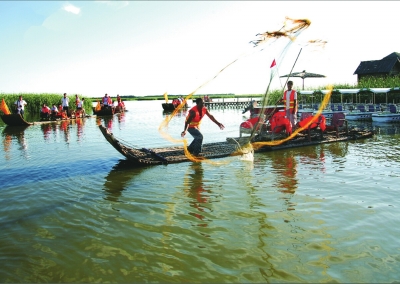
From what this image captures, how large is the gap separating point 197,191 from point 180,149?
4.44 metres

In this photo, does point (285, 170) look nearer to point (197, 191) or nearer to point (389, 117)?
point (197, 191)

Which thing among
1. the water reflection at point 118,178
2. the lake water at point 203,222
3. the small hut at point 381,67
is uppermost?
the small hut at point 381,67

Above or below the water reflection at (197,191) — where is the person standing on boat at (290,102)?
above

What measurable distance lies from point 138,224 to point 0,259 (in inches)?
82.1

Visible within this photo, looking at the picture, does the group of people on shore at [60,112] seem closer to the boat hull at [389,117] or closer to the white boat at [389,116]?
the white boat at [389,116]

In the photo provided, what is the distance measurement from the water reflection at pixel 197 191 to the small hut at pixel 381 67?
40.3m

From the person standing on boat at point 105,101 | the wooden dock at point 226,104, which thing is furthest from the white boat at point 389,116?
the wooden dock at point 226,104

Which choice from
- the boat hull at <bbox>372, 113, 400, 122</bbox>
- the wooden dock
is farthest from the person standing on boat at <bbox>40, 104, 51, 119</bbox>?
the wooden dock

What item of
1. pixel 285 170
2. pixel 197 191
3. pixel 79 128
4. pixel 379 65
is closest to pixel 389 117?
pixel 285 170

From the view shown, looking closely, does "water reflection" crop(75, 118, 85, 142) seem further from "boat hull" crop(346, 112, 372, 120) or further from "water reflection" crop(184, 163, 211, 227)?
"boat hull" crop(346, 112, 372, 120)

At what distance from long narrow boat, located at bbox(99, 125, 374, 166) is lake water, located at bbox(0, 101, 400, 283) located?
35 cm

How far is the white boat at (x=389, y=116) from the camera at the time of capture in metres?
23.3

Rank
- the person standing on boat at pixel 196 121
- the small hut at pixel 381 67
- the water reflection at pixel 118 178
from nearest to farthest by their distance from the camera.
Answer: the water reflection at pixel 118 178 < the person standing on boat at pixel 196 121 < the small hut at pixel 381 67

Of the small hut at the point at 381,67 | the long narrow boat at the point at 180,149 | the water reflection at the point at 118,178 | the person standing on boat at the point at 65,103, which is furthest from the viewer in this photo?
the small hut at the point at 381,67
